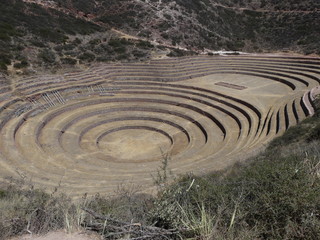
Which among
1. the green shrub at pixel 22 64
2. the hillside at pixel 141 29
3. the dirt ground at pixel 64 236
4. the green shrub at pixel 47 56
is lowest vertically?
the dirt ground at pixel 64 236

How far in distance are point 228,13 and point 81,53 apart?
37379mm

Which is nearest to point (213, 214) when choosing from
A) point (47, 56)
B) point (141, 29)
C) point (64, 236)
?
point (64, 236)

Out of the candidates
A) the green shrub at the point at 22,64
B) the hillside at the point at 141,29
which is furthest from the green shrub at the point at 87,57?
the green shrub at the point at 22,64

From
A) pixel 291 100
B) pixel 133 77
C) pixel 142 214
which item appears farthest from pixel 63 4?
pixel 142 214

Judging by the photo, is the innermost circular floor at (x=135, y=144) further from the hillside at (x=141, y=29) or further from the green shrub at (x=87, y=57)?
the green shrub at (x=87, y=57)

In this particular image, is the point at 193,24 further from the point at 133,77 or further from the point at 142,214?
the point at 142,214

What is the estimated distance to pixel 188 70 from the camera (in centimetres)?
3559

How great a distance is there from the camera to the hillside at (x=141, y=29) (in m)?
33.0

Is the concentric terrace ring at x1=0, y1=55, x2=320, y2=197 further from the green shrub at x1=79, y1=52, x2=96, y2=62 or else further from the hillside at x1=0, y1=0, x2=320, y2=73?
the hillside at x1=0, y1=0, x2=320, y2=73

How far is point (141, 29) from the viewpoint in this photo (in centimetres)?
4544

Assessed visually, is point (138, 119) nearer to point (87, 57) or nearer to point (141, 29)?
point (87, 57)

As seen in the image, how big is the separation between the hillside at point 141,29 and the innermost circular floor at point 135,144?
12.4m

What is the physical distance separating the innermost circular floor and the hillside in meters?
12.4

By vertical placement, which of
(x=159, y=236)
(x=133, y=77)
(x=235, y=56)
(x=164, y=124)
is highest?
(x=235, y=56)
